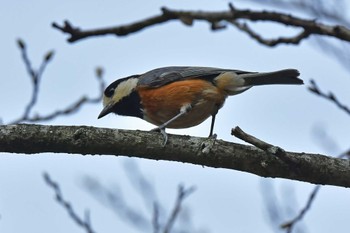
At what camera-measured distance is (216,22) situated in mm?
4043

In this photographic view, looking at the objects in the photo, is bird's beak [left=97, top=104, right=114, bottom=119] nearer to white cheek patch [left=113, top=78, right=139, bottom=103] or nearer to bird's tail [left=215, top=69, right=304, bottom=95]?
white cheek patch [left=113, top=78, right=139, bottom=103]

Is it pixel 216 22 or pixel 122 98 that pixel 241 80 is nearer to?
pixel 122 98

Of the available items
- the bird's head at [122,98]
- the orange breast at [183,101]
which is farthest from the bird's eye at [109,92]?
the orange breast at [183,101]

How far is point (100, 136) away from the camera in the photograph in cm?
323

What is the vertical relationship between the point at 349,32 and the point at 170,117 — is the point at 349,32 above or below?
above

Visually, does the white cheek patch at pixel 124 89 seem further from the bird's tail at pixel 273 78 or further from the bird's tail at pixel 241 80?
the bird's tail at pixel 273 78

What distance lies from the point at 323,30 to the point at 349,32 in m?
0.16

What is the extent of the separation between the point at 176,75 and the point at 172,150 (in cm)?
219

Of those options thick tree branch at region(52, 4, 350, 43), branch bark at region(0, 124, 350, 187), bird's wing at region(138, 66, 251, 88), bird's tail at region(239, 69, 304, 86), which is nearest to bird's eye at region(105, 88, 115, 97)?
bird's wing at region(138, 66, 251, 88)

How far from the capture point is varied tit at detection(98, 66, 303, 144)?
5.10m

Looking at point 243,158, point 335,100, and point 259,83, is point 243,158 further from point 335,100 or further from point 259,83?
point 259,83

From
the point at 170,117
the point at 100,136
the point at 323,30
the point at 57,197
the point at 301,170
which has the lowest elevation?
the point at 57,197

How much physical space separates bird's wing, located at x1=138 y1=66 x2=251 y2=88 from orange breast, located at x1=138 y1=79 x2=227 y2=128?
0.08m

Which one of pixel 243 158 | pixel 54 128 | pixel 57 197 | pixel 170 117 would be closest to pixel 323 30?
pixel 243 158
